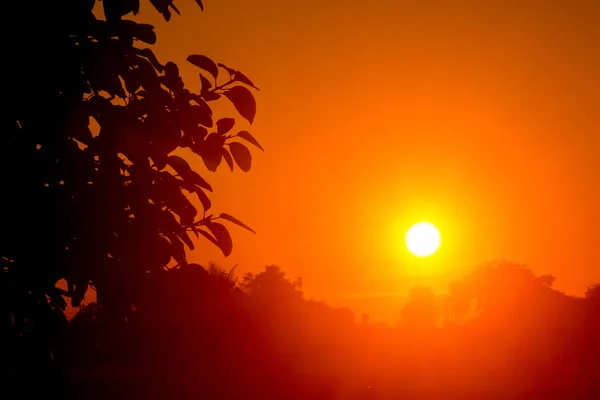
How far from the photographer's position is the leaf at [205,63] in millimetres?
4023

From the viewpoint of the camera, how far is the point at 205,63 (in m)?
4.05

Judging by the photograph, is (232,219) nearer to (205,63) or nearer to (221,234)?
(221,234)

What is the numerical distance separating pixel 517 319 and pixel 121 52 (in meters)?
102

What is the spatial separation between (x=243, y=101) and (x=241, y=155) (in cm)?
32

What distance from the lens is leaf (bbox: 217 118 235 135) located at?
4.09 metres

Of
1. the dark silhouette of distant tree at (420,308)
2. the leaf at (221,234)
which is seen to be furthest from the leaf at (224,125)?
the dark silhouette of distant tree at (420,308)

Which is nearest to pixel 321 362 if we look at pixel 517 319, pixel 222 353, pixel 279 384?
pixel 279 384

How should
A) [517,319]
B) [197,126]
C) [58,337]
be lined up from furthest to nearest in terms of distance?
1. [517,319]
2. [197,126]
3. [58,337]

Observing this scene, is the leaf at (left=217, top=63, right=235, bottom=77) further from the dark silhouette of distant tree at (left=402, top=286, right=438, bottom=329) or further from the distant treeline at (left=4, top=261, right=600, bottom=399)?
the dark silhouette of distant tree at (left=402, top=286, right=438, bottom=329)

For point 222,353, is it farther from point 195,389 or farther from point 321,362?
point 321,362

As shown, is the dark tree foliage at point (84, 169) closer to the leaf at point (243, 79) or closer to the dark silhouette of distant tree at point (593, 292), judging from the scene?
the leaf at point (243, 79)

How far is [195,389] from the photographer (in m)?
29.3

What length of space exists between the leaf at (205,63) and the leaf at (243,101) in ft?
0.49

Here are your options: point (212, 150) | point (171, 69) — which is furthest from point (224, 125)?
point (171, 69)
